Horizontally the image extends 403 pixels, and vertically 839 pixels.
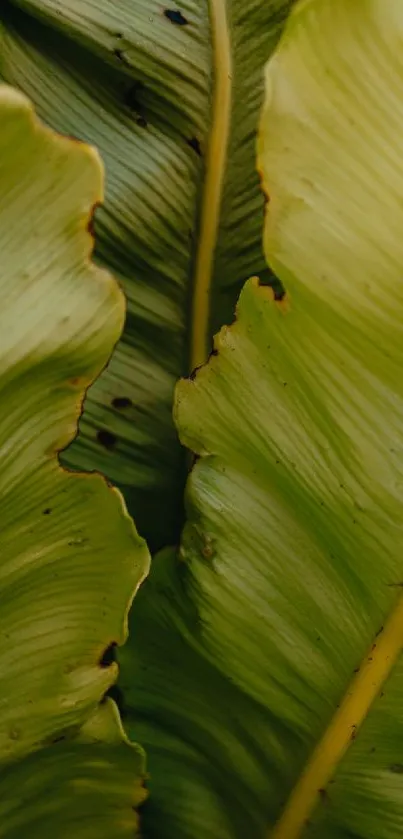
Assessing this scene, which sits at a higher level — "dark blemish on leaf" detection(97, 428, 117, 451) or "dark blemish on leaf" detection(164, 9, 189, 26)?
"dark blemish on leaf" detection(164, 9, 189, 26)

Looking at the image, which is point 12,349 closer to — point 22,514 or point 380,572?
point 22,514

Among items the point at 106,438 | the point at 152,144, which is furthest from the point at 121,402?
the point at 152,144

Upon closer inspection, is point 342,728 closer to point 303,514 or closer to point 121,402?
point 303,514

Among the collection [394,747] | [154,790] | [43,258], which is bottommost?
[154,790]

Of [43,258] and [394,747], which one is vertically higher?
[43,258]

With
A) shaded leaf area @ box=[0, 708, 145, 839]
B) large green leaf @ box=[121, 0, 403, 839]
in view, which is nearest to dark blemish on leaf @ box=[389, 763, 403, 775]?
large green leaf @ box=[121, 0, 403, 839]

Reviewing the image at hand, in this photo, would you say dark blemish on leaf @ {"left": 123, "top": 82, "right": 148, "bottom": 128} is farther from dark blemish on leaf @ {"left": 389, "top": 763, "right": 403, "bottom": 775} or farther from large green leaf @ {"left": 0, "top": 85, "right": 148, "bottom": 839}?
dark blemish on leaf @ {"left": 389, "top": 763, "right": 403, "bottom": 775}

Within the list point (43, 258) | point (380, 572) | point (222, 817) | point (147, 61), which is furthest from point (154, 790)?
point (147, 61)
